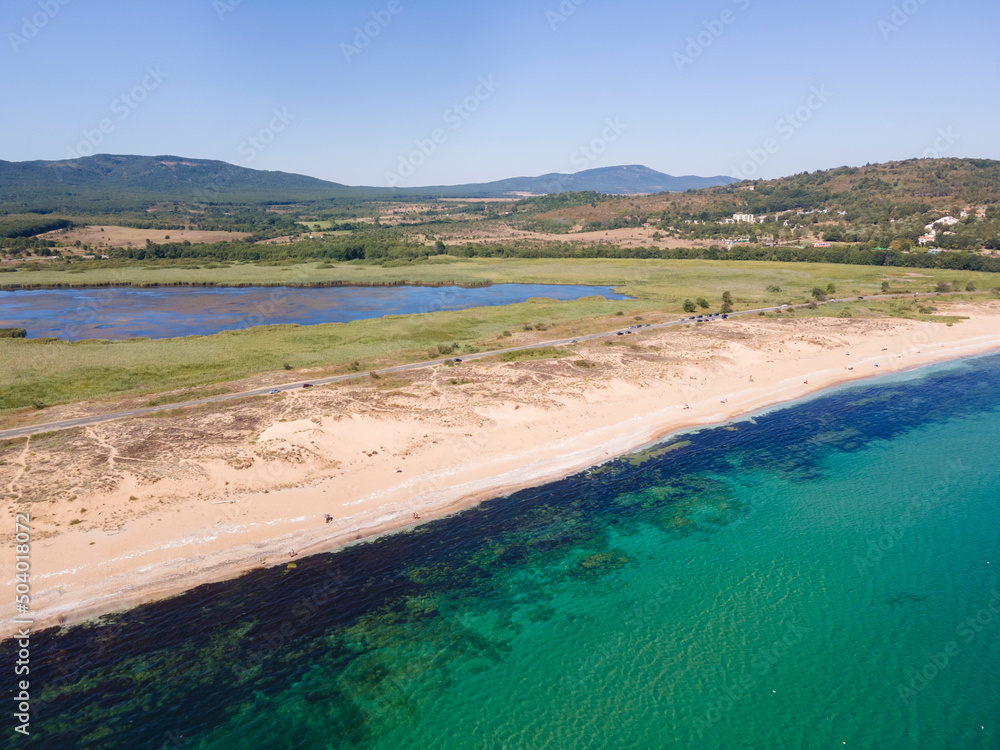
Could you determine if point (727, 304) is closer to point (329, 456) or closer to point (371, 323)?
point (371, 323)

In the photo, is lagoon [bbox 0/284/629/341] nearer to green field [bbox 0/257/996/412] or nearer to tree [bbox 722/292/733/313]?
green field [bbox 0/257/996/412]

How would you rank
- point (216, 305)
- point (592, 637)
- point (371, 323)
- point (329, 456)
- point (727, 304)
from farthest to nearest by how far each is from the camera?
point (216, 305)
point (727, 304)
point (371, 323)
point (329, 456)
point (592, 637)

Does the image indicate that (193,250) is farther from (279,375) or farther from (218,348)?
(279,375)

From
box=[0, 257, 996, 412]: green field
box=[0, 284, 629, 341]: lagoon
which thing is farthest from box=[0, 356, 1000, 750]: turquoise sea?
box=[0, 284, 629, 341]: lagoon

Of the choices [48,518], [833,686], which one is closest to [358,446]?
[48,518]

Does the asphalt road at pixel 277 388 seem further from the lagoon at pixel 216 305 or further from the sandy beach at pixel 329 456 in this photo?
the lagoon at pixel 216 305

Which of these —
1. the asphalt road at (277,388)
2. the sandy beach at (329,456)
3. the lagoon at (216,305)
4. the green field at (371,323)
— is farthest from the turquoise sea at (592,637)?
the lagoon at (216,305)

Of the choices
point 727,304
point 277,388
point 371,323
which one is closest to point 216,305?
point 371,323
